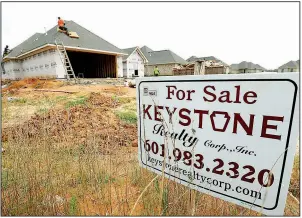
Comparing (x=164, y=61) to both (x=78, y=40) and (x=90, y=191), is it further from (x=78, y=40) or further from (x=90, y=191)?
(x=90, y=191)

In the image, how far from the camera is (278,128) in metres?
1.11

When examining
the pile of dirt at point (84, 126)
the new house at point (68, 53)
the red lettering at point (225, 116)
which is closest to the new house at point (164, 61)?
the new house at point (68, 53)

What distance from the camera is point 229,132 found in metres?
1.29

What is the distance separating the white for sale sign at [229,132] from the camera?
3.65 ft

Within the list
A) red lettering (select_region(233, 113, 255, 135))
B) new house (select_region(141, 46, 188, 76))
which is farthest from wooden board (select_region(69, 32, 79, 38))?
red lettering (select_region(233, 113, 255, 135))

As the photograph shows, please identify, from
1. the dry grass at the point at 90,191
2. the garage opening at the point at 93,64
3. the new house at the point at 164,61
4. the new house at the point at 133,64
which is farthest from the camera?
the new house at the point at 164,61

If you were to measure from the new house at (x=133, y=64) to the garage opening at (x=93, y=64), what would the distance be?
13.4 ft

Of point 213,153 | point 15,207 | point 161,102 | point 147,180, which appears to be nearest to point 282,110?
point 213,153

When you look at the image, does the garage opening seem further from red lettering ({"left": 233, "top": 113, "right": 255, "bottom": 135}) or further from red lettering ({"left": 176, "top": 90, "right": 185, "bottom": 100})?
red lettering ({"left": 233, "top": 113, "right": 255, "bottom": 135})

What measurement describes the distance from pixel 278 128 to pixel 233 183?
48 cm

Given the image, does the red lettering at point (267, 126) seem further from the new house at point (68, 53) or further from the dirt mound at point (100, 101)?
the new house at point (68, 53)

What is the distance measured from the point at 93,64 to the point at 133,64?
226 inches

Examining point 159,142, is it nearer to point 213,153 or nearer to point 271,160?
point 213,153

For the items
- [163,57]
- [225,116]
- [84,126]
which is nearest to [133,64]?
[163,57]
